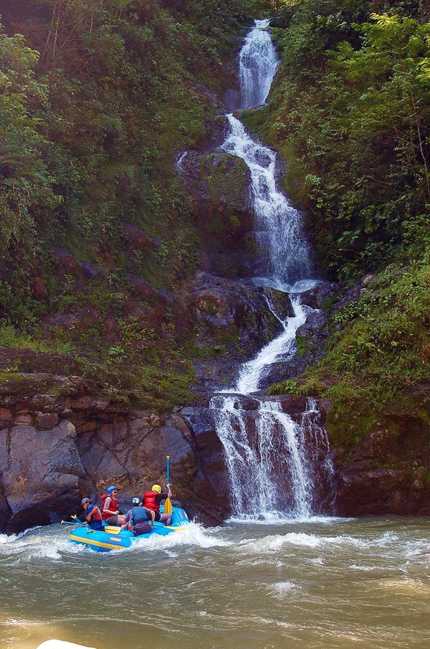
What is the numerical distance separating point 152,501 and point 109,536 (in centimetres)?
137

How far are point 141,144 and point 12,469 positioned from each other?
1655 cm

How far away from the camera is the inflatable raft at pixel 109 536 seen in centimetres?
1081

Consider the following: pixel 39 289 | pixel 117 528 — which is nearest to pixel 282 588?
pixel 117 528

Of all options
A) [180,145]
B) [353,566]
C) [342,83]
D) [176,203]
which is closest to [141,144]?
[180,145]

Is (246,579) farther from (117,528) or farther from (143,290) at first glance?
(143,290)

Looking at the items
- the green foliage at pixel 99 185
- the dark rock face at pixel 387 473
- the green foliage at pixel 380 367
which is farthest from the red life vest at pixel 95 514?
the green foliage at pixel 380 367

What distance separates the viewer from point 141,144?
25.4 meters

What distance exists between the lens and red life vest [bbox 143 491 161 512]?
1196cm

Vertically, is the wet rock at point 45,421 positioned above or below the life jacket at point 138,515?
above

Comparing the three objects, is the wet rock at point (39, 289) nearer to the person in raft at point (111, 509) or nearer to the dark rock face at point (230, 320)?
the dark rock face at point (230, 320)

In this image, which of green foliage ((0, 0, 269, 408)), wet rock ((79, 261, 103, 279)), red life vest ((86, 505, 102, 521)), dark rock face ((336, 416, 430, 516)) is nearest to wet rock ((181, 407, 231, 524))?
green foliage ((0, 0, 269, 408))

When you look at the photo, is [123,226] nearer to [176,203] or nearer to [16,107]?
[176,203]

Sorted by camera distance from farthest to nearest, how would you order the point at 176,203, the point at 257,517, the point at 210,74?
the point at 210,74
the point at 176,203
the point at 257,517

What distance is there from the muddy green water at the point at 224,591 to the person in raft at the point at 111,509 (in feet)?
2.56
